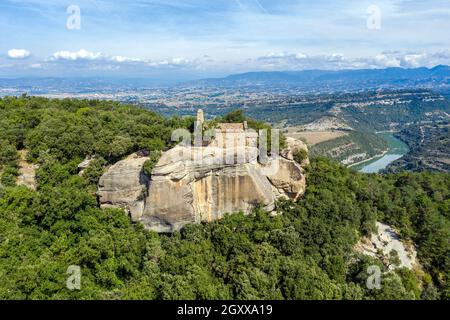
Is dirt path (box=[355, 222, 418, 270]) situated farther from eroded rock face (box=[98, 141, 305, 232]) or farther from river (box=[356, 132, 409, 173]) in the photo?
river (box=[356, 132, 409, 173])

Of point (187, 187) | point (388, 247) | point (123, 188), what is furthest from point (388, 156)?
point (123, 188)

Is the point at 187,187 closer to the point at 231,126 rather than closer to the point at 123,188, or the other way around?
the point at 123,188

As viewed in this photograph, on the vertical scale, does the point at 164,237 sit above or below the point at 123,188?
below

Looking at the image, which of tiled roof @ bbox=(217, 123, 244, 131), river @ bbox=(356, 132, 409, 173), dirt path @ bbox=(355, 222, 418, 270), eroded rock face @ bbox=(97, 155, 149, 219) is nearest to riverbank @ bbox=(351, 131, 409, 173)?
river @ bbox=(356, 132, 409, 173)

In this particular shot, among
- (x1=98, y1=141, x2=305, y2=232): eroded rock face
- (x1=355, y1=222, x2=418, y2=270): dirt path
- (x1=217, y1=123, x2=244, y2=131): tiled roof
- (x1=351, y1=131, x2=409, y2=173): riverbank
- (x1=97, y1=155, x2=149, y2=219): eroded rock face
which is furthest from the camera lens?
(x1=351, y1=131, x2=409, y2=173): riverbank

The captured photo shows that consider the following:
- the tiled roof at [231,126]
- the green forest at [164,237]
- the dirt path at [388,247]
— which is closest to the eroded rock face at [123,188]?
the green forest at [164,237]

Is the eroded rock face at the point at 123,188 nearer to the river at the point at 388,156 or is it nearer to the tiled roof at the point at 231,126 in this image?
the tiled roof at the point at 231,126
